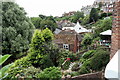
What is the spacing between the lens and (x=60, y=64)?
945cm

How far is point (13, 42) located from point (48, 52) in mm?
3034

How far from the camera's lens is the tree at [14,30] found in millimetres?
10531

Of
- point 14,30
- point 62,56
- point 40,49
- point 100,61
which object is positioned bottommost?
point 62,56

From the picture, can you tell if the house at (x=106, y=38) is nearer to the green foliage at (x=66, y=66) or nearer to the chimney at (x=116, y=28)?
the green foliage at (x=66, y=66)

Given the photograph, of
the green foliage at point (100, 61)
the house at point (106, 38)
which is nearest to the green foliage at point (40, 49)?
the green foliage at point (100, 61)

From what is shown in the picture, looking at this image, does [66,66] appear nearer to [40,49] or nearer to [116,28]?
[40,49]

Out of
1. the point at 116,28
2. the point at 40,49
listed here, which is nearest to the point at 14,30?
the point at 40,49

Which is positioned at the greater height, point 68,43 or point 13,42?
point 13,42

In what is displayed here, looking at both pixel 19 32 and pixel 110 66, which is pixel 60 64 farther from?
pixel 110 66

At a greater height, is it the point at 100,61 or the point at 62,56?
the point at 100,61

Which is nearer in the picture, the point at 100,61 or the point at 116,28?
the point at 116,28

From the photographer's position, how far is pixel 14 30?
10805mm

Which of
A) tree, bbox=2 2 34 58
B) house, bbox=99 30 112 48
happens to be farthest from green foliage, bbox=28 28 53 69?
house, bbox=99 30 112 48

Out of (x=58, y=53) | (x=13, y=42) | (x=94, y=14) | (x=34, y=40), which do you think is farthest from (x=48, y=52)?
(x=94, y=14)
